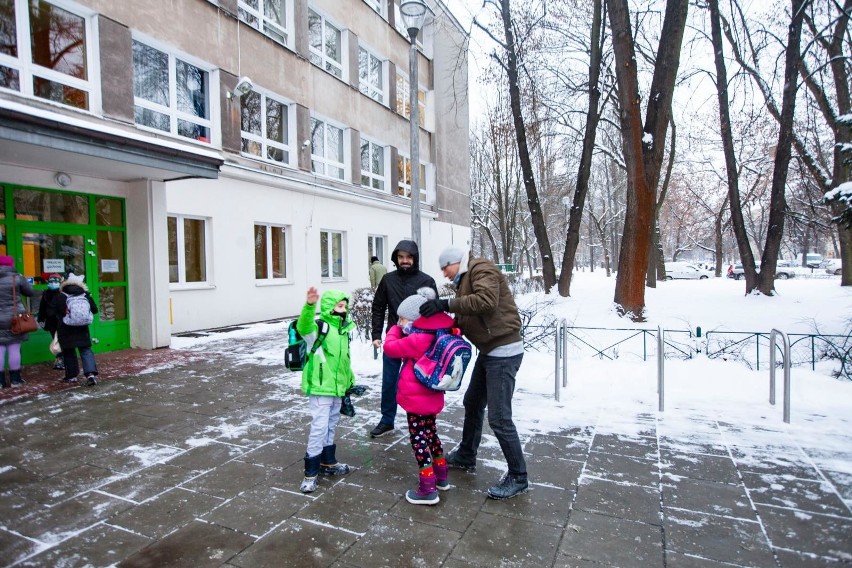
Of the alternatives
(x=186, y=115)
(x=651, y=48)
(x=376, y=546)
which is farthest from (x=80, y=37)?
(x=651, y=48)

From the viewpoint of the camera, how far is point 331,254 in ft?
56.5

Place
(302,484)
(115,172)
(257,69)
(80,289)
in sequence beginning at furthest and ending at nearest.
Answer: (257,69) < (115,172) < (80,289) < (302,484)

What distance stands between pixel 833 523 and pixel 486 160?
34.5 meters

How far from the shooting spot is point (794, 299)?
46.7ft

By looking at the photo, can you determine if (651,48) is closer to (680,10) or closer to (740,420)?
(680,10)

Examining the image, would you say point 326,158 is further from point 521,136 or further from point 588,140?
point 588,140

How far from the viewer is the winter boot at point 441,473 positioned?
3.70 meters

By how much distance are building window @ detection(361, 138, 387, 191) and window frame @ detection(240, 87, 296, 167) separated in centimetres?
401

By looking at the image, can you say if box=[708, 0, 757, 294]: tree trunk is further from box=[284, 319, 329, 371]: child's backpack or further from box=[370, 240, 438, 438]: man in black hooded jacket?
box=[284, 319, 329, 371]: child's backpack

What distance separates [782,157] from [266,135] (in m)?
14.3

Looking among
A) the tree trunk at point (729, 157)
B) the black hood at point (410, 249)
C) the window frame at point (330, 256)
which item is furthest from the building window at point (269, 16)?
the tree trunk at point (729, 157)

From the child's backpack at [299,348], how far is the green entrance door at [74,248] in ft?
18.1

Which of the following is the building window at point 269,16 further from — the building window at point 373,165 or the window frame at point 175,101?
the building window at point 373,165

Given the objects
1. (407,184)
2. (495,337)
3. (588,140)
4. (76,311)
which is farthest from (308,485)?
(407,184)
